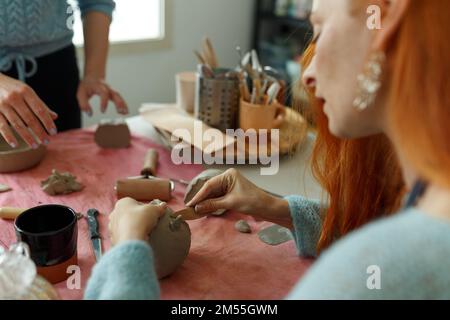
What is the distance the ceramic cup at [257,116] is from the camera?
1.22 metres

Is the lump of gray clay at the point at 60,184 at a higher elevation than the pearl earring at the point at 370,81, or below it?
below

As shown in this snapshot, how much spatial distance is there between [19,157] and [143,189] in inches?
11.8

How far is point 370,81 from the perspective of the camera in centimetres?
54

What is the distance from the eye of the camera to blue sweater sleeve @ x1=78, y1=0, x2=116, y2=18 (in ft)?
4.45

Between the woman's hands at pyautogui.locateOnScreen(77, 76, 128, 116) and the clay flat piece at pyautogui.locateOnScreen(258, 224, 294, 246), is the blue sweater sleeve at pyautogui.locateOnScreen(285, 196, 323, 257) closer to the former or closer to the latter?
the clay flat piece at pyautogui.locateOnScreen(258, 224, 294, 246)

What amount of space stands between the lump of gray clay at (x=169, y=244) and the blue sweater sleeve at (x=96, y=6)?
82 cm

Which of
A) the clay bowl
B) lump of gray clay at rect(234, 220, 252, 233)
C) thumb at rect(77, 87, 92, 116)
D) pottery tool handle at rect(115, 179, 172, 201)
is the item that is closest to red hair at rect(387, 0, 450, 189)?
lump of gray clay at rect(234, 220, 252, 233)

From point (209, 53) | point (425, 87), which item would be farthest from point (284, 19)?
point (425, 87)

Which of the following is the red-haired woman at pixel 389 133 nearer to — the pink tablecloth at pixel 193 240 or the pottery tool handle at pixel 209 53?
the pink tablecloth at pixel 193 240

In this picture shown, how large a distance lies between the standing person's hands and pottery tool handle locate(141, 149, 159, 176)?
0.70 ft

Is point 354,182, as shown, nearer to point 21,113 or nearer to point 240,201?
point 240,201

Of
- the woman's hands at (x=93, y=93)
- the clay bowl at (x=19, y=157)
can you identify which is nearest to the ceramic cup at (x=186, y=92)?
the woman's hands at (x=93, y=93)

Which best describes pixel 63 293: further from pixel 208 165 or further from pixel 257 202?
pixel 208 165
